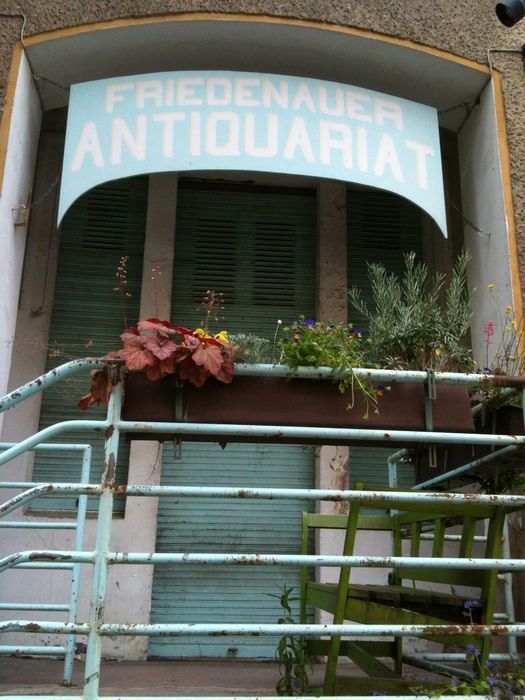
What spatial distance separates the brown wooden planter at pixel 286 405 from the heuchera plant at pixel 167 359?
9 centimetres

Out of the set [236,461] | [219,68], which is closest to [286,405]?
[236,461]

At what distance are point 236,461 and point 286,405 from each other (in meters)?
3.03

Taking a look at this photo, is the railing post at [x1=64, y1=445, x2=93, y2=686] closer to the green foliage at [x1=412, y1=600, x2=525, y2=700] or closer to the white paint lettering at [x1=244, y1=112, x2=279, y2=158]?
the green foliage at [x1=412, y1=600, x2=525, y2=700]

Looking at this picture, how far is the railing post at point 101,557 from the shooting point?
237 cm

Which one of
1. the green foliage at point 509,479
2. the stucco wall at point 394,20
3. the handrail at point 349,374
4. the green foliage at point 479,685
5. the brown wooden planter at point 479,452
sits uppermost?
the stucco wall at point 394,20

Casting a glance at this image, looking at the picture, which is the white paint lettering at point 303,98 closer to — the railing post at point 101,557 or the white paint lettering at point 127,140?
the white paint lettering at point 127,140

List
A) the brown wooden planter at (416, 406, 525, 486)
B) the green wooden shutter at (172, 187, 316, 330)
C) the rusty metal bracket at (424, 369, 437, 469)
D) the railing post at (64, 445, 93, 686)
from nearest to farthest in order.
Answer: the rusty metal bracket at (424, 369, 437, 469) → the brown wooden planter at (416, 406, 525, 486) → the railing post at (64, 445, 93, 686) → the green wooden shutter at (172, 187, 316, 330)

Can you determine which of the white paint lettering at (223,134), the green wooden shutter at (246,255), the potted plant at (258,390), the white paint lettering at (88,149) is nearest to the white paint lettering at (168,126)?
the white paint lettering at (223,134)

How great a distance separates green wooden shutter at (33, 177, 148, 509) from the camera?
5645mm

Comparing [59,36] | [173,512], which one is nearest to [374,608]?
[173,512]

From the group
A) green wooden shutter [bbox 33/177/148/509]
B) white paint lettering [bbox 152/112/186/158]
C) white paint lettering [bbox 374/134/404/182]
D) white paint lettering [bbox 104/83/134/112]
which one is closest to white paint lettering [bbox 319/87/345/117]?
white paint lettering [bbox 374/134/404/182]

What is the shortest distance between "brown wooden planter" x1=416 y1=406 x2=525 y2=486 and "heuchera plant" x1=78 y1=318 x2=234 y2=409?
127 centimetres

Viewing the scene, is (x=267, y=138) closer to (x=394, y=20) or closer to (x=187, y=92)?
(x=187, y=92)

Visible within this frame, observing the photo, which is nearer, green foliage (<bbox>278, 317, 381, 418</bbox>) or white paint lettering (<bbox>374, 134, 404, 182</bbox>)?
green foliage (<bbox>278, 317, 381, 418</bbox>)
